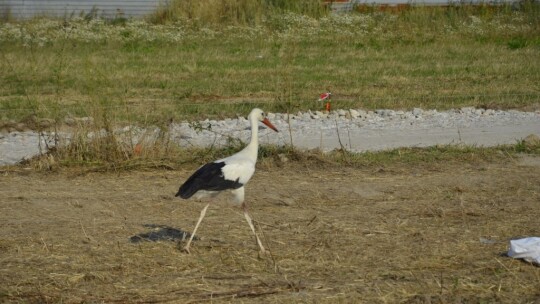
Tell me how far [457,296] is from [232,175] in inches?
81.9

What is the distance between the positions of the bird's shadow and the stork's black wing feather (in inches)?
22.9

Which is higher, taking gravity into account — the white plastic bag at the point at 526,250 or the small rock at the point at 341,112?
the white plastic bag at the point at 526,250

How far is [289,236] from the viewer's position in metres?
8.50

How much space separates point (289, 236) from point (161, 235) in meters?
1.09

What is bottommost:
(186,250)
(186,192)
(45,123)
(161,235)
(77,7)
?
(77,7)

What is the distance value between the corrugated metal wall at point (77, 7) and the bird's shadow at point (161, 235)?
60.4 feet

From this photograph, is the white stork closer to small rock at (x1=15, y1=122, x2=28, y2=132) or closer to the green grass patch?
the green grass patch

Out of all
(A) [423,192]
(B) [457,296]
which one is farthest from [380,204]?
(B) [457,296]

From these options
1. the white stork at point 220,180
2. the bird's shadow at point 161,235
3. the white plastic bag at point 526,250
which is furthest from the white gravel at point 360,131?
the white plastic bag at point 526,250

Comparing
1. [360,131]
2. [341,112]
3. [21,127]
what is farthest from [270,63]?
[21,127]

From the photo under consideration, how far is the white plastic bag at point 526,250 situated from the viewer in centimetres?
755

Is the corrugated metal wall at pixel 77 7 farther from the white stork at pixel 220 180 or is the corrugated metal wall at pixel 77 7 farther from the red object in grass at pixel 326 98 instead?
the white stork at pixel 220 180

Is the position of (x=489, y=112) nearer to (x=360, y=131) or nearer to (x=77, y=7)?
(x=360, y=131)

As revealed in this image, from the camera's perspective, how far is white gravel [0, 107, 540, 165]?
1247cm
